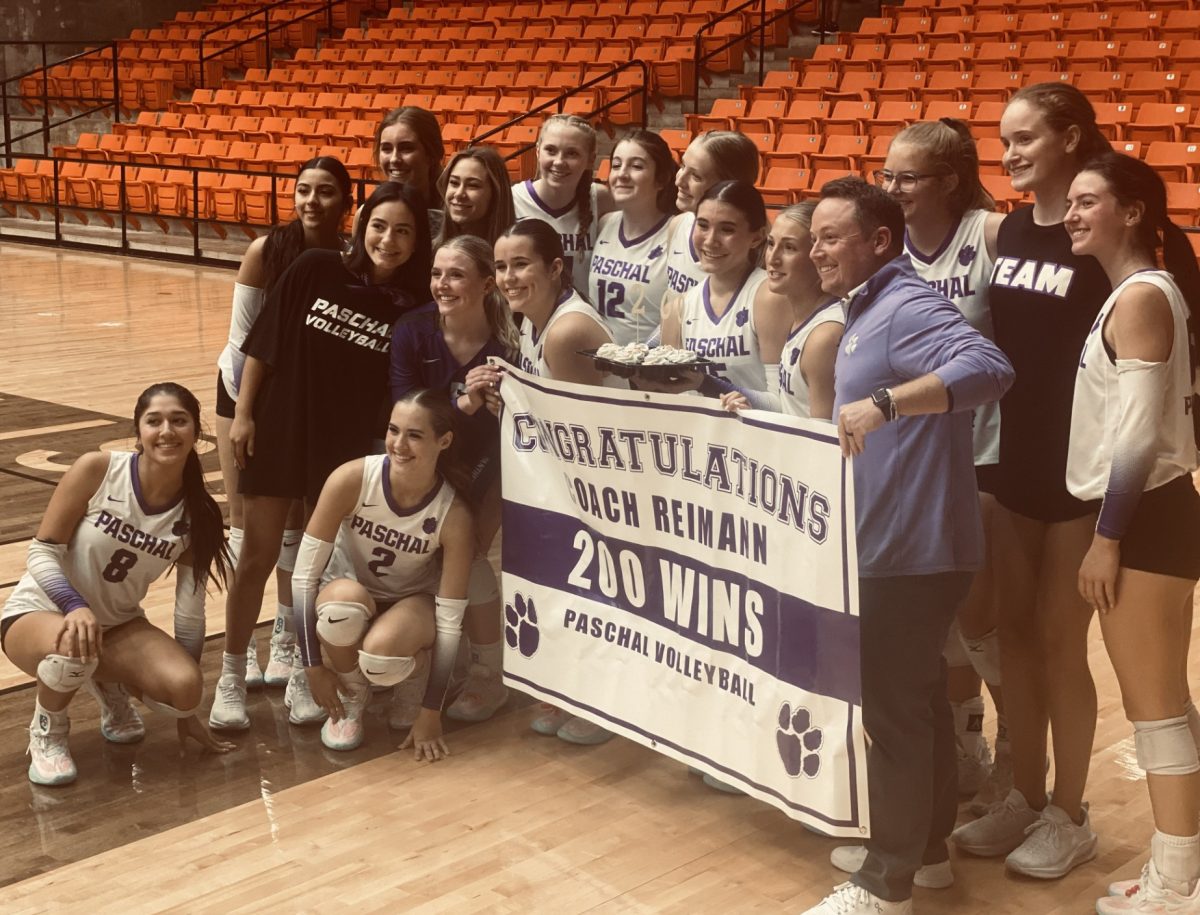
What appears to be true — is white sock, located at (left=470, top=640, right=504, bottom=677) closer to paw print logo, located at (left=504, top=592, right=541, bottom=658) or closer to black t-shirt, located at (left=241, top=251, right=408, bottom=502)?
paw print logo, located at (left=504, top=592, right=541, bottom=658)

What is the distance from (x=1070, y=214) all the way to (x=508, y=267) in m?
1.39

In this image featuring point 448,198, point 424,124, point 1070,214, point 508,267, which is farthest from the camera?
point 424,124

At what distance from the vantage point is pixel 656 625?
129 inches

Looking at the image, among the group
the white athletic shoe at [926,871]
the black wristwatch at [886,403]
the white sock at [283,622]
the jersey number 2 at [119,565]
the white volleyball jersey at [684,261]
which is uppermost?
the white volleyball jersey at [684,261]

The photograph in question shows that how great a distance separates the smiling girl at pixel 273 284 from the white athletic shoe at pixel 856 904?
6.01 feet

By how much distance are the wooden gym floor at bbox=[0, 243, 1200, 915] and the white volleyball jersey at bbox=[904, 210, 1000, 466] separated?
0.89 m

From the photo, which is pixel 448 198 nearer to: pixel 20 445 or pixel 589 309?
pixel 589 309

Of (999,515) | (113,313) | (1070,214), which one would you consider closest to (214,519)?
(999,515)

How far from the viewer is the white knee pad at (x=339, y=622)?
3.51m

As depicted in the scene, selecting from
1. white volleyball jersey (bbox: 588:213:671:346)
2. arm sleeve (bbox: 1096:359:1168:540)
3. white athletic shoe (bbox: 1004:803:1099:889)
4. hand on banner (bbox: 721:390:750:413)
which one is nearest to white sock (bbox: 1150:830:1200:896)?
white athletic shoe (bbox: 1004:803:1099:889)

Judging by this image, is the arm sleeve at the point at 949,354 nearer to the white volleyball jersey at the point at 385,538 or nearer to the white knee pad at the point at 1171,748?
the white knee pad at the point at 1171,748

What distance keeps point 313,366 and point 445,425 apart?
41 centimetres

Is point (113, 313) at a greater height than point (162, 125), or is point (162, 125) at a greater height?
point (162, 125)

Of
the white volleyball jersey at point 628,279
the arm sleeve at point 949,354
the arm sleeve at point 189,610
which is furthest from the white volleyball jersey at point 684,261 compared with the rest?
the arm sleeve at point 189,610
